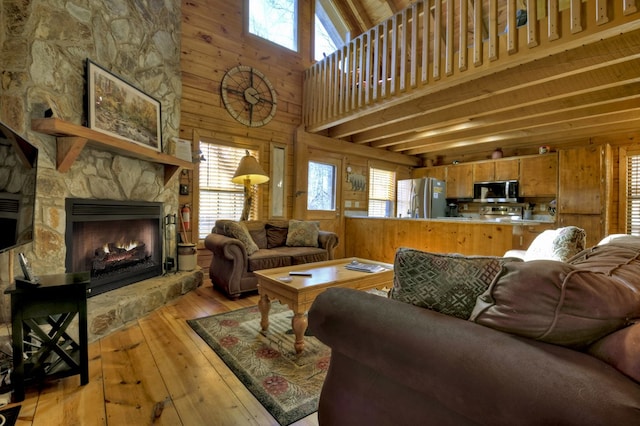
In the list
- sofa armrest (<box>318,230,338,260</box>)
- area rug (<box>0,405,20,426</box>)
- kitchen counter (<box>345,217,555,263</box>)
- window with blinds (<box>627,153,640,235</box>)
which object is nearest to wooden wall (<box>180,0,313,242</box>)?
sofa armrest (<box>318,230,338,260</box>)

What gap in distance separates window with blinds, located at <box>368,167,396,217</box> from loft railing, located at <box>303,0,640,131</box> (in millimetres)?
2008

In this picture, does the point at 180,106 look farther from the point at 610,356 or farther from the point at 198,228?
the point at 610,356

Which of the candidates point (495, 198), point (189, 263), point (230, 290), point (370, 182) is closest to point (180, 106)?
point (189, 263)

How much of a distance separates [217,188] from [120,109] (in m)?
1.65

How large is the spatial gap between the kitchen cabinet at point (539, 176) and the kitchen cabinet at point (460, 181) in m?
0.91

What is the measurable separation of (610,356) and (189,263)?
3.70 m

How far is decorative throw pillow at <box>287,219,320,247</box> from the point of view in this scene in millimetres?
4082

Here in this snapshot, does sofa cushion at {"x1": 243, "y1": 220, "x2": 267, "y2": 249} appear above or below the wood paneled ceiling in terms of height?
below

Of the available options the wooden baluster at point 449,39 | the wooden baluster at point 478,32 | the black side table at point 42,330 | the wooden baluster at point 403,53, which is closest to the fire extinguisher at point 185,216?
the black side table at point 42,330

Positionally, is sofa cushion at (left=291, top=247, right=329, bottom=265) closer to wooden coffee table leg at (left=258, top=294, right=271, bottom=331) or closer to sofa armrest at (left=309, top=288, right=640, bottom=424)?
wooden coffee table leg at (left=258, top=294, right=271, bottom=331)

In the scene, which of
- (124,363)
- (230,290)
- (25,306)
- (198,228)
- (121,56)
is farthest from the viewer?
(198,228)

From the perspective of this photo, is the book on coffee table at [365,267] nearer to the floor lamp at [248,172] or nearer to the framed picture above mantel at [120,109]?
the floor lamp at [248,172]

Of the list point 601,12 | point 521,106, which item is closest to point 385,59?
point 521,106

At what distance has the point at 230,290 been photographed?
3.20m
